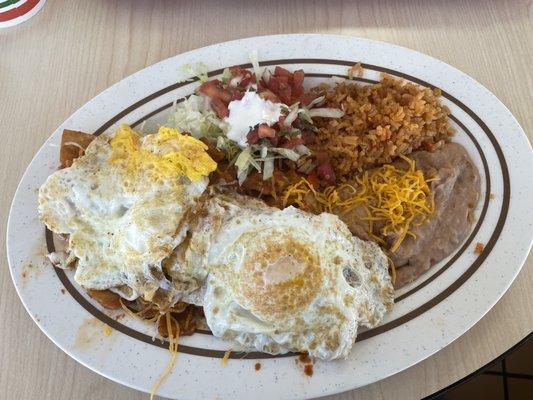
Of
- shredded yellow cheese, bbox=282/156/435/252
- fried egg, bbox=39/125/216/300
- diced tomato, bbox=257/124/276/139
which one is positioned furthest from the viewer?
diced tomato, bbox=257/124/276/139

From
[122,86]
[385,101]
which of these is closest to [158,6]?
[122,86]

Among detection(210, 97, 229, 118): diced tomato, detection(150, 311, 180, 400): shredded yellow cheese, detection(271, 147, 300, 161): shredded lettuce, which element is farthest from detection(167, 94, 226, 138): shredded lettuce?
detection(150, 311, 180, 400): shredded yellow cheese

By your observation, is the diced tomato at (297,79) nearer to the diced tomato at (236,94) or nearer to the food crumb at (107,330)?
the diced tomato at (236,94)

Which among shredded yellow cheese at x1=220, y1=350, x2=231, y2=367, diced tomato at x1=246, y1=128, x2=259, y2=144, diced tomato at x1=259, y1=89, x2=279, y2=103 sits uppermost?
diced tomato at x1=259, y1=89, x2=279, y2=103

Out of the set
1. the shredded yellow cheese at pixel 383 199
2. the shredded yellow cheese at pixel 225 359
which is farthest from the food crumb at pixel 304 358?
the shredded yellow cheese at pixel 383 199

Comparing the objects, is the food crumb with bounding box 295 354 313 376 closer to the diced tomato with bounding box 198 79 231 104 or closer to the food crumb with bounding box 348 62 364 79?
the diced tomato with bounding box 198 79 231 104

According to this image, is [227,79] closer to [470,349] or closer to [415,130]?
[415,130]
